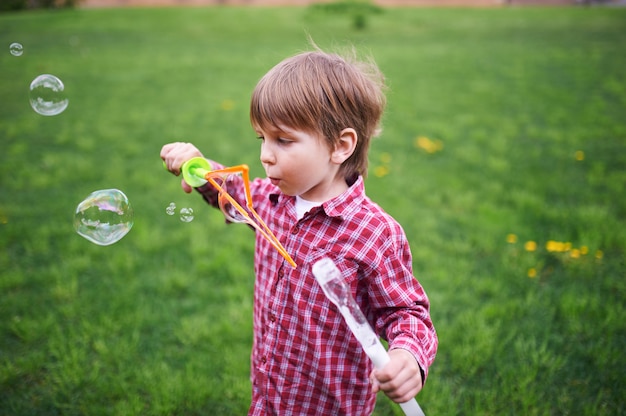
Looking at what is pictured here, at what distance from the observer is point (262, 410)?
1650 mm

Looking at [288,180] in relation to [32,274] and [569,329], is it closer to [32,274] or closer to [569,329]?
[569,329]

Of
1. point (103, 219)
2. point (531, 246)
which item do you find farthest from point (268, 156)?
point (531, 246)

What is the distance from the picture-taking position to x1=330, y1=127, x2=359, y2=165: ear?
1550mm

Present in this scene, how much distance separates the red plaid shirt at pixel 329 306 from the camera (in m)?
1.50

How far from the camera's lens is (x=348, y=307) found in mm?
1243

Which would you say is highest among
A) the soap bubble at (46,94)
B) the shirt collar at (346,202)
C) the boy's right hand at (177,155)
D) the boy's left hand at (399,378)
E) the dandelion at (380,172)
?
the soap bubble at (46,94)

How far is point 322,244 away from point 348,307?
1.09ft

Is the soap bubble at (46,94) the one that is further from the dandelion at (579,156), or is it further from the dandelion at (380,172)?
the dandelion at (579,156)

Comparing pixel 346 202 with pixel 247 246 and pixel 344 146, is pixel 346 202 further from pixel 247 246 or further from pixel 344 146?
pixel 247 246

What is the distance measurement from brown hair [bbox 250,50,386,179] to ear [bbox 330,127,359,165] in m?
0.02

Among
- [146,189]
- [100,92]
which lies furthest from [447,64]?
[146,189]

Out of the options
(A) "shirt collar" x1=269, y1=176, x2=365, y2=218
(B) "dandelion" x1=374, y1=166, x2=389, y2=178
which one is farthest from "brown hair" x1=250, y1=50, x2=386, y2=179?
(B) "dandelion" x1=374, y1=166, x2=389, y2=178

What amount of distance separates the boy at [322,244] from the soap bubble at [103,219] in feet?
1.34

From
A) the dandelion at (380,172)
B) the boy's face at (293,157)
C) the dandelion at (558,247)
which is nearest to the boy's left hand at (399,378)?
the boy's face at (293,157)
